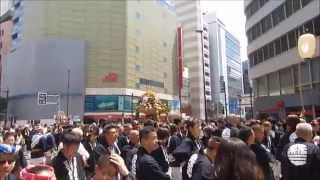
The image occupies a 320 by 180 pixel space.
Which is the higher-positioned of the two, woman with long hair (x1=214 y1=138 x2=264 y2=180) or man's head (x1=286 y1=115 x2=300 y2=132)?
man's head (x1=286 y1=115 x2=300 y2=132)

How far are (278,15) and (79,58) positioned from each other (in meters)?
46.0

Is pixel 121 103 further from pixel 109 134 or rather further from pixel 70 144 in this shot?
pixel 70 144

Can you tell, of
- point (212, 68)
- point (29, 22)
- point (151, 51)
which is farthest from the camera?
point (212, 68)

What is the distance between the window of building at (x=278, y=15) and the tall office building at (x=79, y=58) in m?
40.0

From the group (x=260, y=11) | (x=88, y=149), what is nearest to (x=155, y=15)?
(x=260, y=11)

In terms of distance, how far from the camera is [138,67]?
83562 millimetres

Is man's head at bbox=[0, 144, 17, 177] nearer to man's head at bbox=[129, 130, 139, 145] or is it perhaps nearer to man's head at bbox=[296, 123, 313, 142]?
man's head at bbox=[296, 123, 313, 142]

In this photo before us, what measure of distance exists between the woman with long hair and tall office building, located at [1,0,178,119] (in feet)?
238

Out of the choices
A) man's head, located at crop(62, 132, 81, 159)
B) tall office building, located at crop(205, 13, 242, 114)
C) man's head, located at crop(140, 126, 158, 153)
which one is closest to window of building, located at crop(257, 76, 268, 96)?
man's head, located at crop(140, 126, 158, 153)

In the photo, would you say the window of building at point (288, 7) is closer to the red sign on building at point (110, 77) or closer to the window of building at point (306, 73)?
the window of building at point (306, 73)

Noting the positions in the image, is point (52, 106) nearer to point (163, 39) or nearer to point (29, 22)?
point (29, 22)

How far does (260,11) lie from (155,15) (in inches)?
1931

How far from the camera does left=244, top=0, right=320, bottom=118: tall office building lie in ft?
111

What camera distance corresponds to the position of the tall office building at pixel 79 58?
251ft
